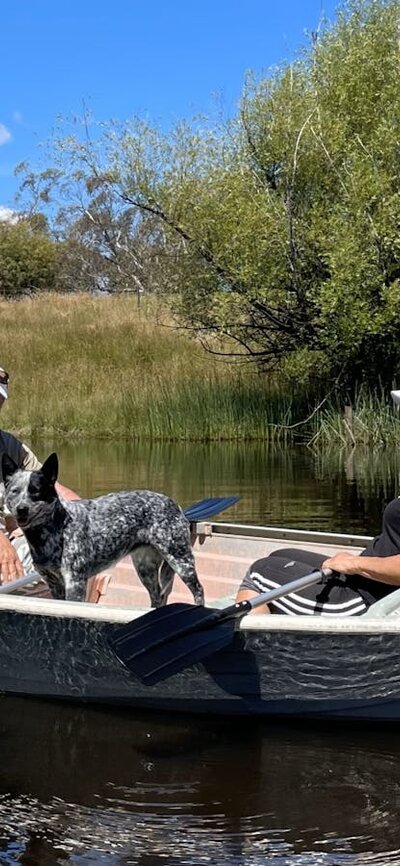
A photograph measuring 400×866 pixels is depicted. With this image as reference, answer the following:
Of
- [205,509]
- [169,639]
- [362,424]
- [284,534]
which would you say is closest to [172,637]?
[169,639]

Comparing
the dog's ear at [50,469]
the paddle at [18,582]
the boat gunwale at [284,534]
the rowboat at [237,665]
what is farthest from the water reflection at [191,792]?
the boat gunwale at [284,534]

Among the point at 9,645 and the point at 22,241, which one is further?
the point at 22,241

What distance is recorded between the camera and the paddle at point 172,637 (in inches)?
174

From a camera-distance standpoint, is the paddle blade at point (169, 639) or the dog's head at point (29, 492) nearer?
the paddle blade at point (169, 639)

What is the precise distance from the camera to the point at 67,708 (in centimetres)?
509

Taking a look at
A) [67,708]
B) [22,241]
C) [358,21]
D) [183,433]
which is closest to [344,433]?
Answer: [183,433]

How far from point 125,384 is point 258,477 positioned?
24.3ft

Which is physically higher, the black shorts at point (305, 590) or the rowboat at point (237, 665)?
the black shorts at point (305, 590)

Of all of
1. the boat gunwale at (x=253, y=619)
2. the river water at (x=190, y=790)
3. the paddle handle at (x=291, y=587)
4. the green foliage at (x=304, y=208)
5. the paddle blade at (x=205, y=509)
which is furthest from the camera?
the green foliage at (x=304, y=208)

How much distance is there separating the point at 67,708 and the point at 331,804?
159 centimetres

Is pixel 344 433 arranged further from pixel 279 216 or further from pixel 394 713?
pixel 394 713

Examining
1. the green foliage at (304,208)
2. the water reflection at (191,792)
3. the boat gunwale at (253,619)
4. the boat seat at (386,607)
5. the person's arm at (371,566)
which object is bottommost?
the water reflection at (191,792)

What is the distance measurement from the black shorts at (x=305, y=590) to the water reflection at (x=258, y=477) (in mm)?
4863

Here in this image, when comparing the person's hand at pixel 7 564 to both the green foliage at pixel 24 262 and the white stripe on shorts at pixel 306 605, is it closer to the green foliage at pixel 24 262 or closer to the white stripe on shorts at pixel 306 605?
the white stripe on shorts at pixel 306 605
